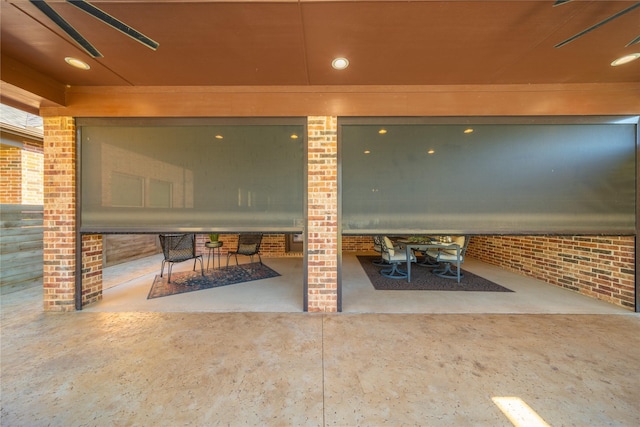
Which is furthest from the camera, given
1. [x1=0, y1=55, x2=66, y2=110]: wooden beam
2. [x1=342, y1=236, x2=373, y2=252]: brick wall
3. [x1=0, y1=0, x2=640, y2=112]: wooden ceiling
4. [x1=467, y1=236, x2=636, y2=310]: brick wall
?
[x1=342, y1=236, x2=373, y2=252]: brick wall

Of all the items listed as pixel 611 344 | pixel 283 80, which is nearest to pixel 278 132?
pixel 283 80

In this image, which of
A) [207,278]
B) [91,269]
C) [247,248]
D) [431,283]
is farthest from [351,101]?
[91,269]

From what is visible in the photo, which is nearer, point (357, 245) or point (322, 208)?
point (322, 208)

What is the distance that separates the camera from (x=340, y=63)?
7.51 ft

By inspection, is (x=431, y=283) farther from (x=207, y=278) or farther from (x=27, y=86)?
(x=27, y=86)

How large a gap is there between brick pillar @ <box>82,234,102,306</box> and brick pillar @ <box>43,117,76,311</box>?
0.40ft

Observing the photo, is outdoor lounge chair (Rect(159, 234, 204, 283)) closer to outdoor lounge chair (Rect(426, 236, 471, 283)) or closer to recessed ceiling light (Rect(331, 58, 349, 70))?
recessed ceiling light (Rect(331, 58, 349, 70))

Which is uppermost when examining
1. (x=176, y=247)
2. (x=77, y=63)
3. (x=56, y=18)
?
(x=77, y=63)

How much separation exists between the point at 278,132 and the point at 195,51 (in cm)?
109

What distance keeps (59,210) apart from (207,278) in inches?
85.0

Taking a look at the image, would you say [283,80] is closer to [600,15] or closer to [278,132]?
[278,132]

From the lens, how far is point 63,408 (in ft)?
4.80

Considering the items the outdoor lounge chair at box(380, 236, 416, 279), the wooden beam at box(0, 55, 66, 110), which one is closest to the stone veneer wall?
the wooden beam at box(0, 55, 66, 110)

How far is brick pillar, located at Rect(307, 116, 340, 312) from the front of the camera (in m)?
2.79
